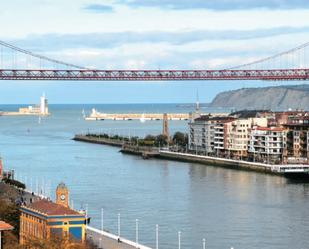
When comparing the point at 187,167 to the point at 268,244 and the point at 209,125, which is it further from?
the point at 268,244

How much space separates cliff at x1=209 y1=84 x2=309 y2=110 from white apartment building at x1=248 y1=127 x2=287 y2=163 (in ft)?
163

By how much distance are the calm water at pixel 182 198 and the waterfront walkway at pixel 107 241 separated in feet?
1.64

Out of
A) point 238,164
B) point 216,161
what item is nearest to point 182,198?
point 238,164

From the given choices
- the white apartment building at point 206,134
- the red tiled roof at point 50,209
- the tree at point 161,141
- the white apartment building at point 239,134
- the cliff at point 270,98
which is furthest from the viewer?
the cliff at point 270,98

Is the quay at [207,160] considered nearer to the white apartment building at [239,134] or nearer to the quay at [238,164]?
the quay at [238,164]

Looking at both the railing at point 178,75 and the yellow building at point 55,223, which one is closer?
the yellow building at point 55,223

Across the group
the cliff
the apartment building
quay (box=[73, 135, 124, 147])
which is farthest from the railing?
the cliff

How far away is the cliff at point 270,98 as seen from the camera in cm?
9394

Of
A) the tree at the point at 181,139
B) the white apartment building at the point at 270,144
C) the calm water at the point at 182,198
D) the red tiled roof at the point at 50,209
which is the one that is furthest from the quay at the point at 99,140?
the red tiled roof at the point at 50,209

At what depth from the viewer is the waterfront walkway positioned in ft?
47.3

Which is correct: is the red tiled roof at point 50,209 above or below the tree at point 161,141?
below

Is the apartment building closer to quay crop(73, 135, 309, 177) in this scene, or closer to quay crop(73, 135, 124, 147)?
quay crop(73, 135, 309, 177)

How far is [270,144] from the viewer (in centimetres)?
3441

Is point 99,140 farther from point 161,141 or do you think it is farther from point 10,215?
point 10,215
